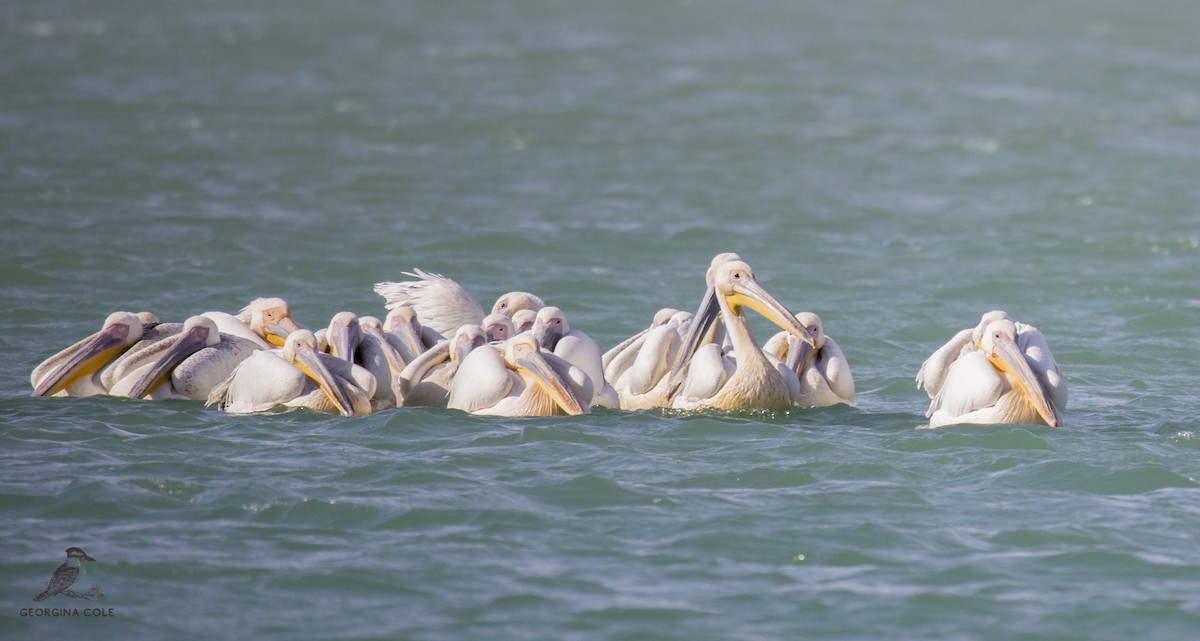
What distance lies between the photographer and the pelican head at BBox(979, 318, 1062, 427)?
28.2 feet

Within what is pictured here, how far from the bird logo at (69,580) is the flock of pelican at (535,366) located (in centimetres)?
226

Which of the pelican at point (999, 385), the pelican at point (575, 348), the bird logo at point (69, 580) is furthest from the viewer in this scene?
the pelican at point (575, 348)

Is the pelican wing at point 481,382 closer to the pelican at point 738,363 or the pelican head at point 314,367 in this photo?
the pelican head at point 314,367

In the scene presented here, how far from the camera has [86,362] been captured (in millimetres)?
9352

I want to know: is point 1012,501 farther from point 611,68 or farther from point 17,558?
point 611,68

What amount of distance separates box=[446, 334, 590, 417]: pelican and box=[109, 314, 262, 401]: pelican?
1317mm

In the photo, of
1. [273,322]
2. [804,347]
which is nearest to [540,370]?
[804,347]

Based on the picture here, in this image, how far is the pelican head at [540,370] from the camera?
29.2 feet

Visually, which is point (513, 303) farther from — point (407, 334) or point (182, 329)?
point (182, 329)

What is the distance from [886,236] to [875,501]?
821 cm

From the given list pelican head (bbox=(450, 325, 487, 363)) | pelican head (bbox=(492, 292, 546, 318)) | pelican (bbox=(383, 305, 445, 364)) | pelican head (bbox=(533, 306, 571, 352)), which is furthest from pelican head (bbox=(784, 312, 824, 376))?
pelican (bbox=(383, 305, 445, 364))

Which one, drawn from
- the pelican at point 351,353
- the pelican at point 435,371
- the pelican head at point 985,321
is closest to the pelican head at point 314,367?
the pelican at point 351,353

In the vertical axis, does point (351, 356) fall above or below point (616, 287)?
below

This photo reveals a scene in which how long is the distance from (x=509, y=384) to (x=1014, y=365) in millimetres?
2596
